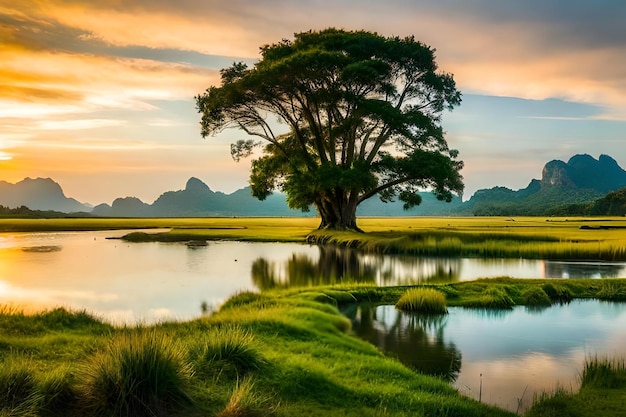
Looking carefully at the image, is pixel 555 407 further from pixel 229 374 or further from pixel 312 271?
pixel 312 271

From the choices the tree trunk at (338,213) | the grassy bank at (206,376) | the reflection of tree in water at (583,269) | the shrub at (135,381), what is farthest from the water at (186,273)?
the tree trunk at (338,213)

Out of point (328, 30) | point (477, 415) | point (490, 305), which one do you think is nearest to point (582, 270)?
point (490, 305)

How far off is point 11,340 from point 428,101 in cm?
5233

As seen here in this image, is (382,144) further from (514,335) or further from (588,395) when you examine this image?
(588,395)

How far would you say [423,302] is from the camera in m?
20.4

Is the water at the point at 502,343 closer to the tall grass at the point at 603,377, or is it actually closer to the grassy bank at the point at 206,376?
the tall grass at the point at 603,377

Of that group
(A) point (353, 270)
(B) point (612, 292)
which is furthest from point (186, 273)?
(B) point (612, 292)

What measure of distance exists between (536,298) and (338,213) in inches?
1459

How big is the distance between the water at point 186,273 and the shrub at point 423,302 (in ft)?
22.9

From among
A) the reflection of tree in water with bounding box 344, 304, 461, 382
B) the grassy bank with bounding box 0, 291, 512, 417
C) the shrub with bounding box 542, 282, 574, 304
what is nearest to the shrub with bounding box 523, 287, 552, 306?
the shrub with bounding box 542, 282, 574, 304

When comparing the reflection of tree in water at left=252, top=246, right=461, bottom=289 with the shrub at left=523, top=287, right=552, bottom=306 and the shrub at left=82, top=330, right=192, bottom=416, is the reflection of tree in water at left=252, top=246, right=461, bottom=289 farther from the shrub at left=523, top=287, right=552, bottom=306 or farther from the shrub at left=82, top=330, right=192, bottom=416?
the shrub at left=82, top=330, right=192, bottom=416

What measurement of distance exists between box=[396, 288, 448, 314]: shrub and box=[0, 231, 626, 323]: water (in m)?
6.99

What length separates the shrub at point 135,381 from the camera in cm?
773

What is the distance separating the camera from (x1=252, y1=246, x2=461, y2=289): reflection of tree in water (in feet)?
96.0
